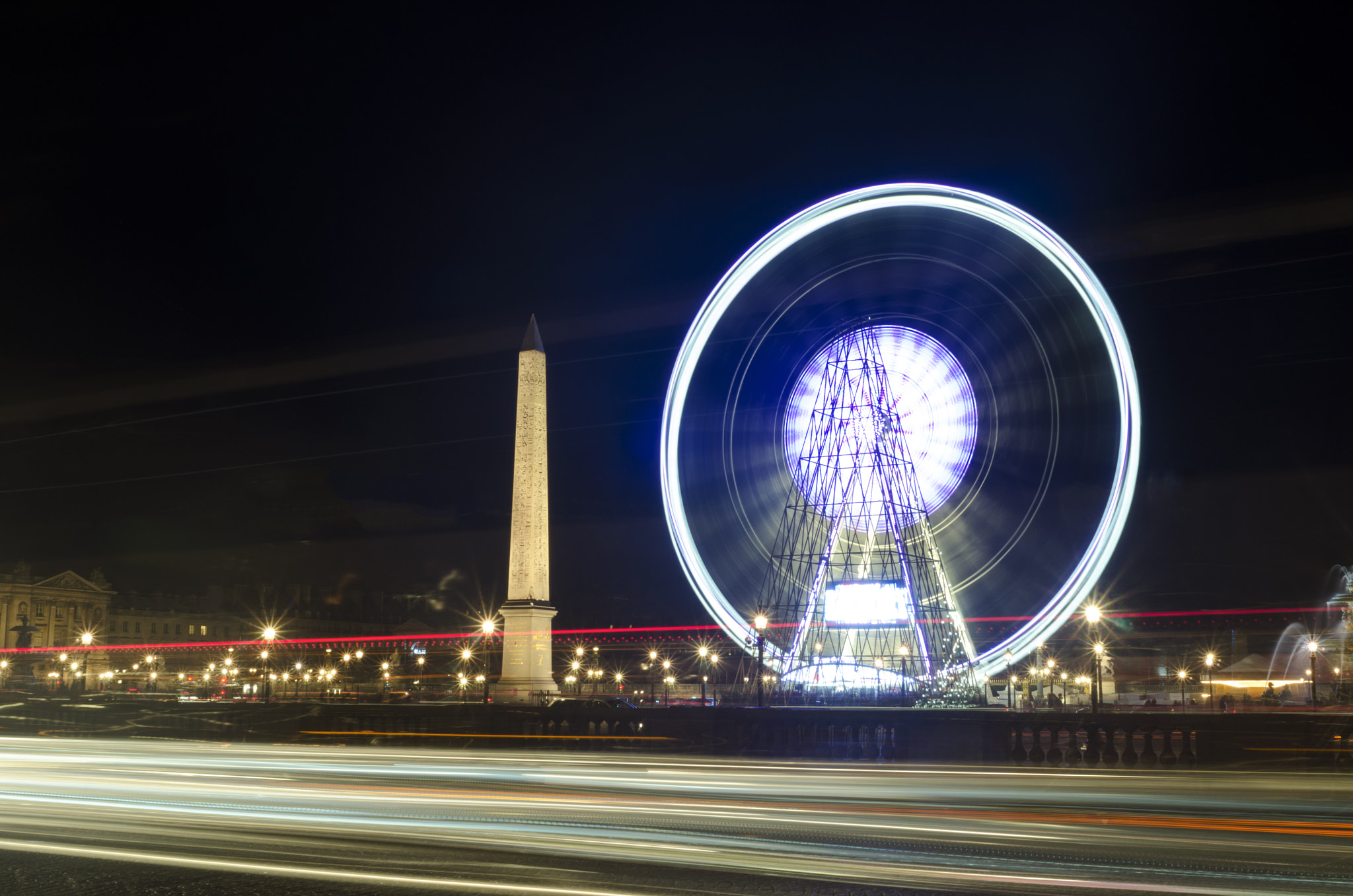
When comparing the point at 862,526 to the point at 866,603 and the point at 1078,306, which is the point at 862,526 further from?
the point at 1078,306

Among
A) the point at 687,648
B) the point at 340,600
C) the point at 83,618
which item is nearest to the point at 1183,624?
the point at 687,648

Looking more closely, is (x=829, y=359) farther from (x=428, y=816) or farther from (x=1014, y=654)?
(x=428, y=816)

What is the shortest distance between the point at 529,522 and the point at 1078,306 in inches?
773

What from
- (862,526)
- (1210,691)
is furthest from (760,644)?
(1210,691)

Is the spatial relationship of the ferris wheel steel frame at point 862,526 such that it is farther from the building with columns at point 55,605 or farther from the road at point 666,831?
the building with columns at point 55,605

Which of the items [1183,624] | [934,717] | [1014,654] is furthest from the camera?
[1183,624]

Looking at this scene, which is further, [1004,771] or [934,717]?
[934,717]

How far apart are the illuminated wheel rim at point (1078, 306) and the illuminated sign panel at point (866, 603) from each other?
2.92 m

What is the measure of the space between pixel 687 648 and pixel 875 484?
6867cm

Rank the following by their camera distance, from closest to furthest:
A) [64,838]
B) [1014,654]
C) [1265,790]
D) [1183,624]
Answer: [64,838] < [1265,790] < [1014,654] < [1183,624]

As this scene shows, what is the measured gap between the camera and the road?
708cm

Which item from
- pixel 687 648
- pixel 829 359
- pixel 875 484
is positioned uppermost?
pixel 829 359

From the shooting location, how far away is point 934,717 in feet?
76.8

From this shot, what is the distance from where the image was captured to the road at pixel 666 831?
23.2 feet
